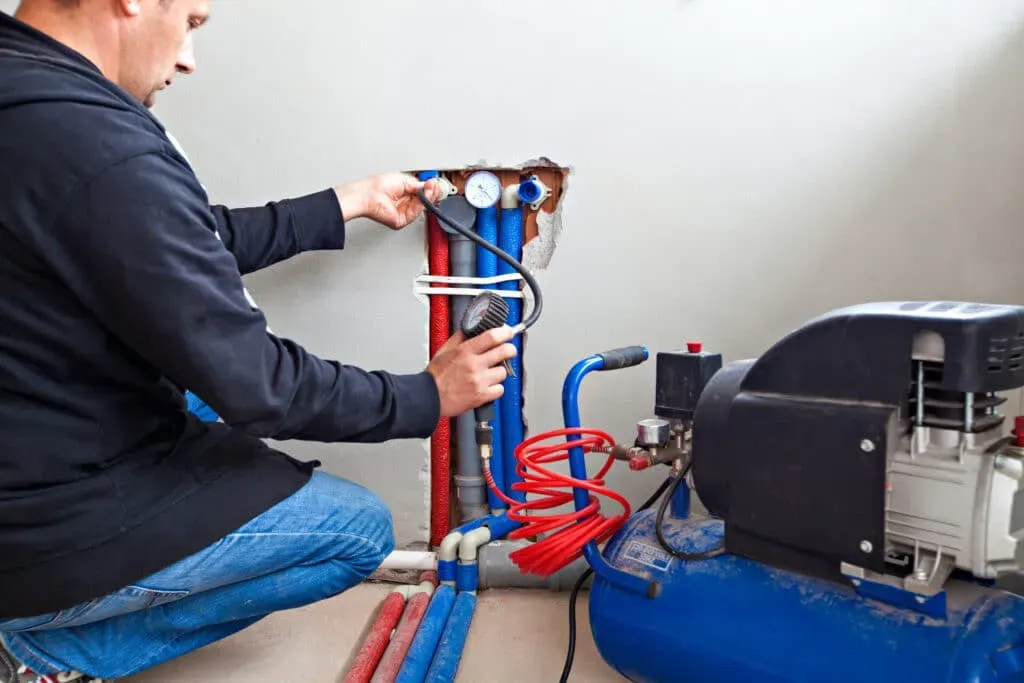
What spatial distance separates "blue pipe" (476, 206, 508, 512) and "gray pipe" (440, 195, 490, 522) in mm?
19

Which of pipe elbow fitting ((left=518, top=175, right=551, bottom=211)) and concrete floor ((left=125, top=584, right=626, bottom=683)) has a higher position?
pipe elbow fitting ((left=518, top=175, right=551, bottom=211))

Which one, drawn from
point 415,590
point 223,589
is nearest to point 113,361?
point 223,589

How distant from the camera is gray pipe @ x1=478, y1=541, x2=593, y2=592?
1694mm

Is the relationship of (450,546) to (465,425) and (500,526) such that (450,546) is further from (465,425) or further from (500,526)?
(465,425)

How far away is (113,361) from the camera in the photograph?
3.35 feet

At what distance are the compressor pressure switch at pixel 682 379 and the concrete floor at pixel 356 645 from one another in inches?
21.0

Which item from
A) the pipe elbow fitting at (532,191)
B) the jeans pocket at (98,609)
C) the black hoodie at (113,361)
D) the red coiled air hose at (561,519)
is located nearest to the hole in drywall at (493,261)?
the pipe elbow fitting at (532,191)

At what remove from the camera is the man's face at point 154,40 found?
1.03 metres

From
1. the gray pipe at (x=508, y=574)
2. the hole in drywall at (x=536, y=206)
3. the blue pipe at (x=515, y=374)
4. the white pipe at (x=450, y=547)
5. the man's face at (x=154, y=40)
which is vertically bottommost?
the gray pipe at (x=508, y=574)

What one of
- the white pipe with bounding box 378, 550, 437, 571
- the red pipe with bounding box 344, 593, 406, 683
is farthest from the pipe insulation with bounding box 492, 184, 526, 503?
the red pipe with bounding box 344, 593, 406, 683

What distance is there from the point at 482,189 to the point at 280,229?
1.41 ft

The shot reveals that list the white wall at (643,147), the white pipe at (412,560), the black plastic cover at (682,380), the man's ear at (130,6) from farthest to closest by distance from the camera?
1. the white pipe at (412,560)
2. the white wall at (643,147)
3. the black plastic cover at (682,380)
4. the man's ear at (130,6)

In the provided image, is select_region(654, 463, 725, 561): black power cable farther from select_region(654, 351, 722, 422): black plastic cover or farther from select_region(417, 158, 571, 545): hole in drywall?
select_region(417, 158, 571, 545): hole in drywall

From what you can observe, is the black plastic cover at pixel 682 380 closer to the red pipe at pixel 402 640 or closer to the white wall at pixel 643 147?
the white wall at pixel 643 147
